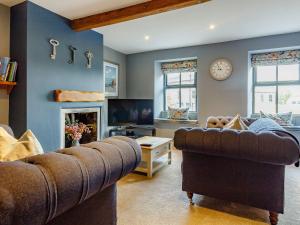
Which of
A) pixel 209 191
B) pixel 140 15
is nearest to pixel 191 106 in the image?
pixel 140 15

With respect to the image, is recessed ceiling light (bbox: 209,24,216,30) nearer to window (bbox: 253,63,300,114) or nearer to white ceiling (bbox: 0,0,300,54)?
white ceiling (bbox: 0,0,300,54)

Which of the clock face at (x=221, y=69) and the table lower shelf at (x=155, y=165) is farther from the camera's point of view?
the clock face at (x=221, y=69)

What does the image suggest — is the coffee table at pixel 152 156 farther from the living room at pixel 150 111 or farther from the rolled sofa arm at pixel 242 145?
the rolled sofa arm at pixel 242 145

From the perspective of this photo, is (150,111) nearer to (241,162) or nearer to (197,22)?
(197,22)

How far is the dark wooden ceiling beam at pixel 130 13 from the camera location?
8.43 feet

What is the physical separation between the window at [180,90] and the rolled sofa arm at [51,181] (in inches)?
175

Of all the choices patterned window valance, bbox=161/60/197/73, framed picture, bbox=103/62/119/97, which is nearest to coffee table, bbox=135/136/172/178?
framed picture, bbox=103/62/119/97

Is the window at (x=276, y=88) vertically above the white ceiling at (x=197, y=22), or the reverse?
the white ceiling at (x=197, y=22)

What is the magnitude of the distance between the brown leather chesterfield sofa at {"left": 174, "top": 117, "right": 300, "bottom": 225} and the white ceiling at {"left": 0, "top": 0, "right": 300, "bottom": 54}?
2.00m

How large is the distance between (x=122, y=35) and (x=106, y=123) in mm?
1974

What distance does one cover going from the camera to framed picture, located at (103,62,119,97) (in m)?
4.89

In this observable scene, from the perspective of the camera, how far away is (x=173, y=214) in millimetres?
1998

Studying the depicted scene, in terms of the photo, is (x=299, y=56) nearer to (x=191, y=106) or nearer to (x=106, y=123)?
(x=191, y=106)

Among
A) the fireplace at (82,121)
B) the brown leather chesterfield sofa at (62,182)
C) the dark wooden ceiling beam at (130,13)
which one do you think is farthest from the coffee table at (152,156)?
the dark wooden ceiling beam at (130,13)
